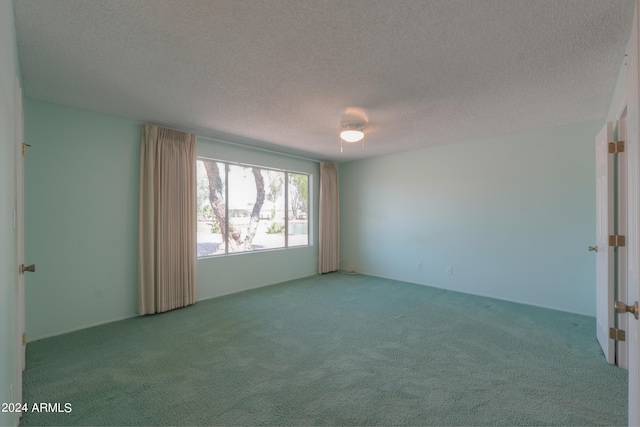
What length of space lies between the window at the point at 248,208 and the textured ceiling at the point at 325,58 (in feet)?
4.18

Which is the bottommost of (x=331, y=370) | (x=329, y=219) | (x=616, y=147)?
(x=331, y=370)

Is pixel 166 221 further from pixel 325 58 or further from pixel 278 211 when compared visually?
pixel 325 58

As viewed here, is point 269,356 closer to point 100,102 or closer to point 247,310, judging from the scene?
point 247,310

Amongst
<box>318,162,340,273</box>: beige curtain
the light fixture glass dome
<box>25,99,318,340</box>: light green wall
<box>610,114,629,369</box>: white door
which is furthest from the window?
<box>610,114,629,369</box>: white door

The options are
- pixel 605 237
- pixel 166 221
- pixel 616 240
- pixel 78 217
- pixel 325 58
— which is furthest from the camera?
pixel 166 221

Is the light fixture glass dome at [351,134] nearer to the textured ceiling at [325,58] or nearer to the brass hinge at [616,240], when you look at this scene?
the textured ceiling at [325,58]

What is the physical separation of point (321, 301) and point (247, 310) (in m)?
1.08

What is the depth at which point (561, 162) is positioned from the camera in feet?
12.9

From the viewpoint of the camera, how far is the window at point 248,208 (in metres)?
4.63

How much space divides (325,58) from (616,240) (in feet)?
9.12

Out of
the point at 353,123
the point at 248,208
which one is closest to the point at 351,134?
the point at 353,123

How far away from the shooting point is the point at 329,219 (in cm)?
640

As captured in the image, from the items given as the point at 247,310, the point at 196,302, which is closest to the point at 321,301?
the point at 247,310

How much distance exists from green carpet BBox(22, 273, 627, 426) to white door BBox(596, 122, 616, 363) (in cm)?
22
